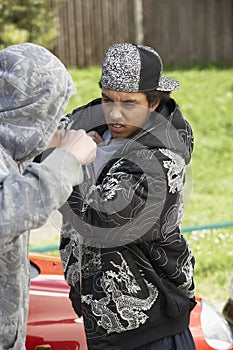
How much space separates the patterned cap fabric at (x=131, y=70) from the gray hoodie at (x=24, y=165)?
1.72 ft

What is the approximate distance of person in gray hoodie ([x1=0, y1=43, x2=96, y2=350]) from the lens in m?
1.82

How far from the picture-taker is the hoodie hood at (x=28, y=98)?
195cm

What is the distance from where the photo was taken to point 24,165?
2090 millimetres

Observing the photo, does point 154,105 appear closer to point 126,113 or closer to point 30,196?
point 126,113

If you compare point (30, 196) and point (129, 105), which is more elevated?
point (30, 196)

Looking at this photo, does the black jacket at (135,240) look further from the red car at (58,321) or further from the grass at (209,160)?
the grass at (209,160)

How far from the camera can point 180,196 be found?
2637 mm

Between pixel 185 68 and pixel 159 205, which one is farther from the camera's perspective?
pixel 185 68

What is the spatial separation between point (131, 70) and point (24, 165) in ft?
2.13

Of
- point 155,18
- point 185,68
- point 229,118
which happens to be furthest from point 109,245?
point 155,18

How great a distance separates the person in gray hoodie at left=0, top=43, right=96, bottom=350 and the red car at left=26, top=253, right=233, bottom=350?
0.95 meters

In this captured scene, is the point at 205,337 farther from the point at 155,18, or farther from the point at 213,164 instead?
the point at 155,18

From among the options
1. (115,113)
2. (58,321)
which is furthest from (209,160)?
(115,113)

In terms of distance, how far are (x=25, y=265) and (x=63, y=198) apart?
312mm
